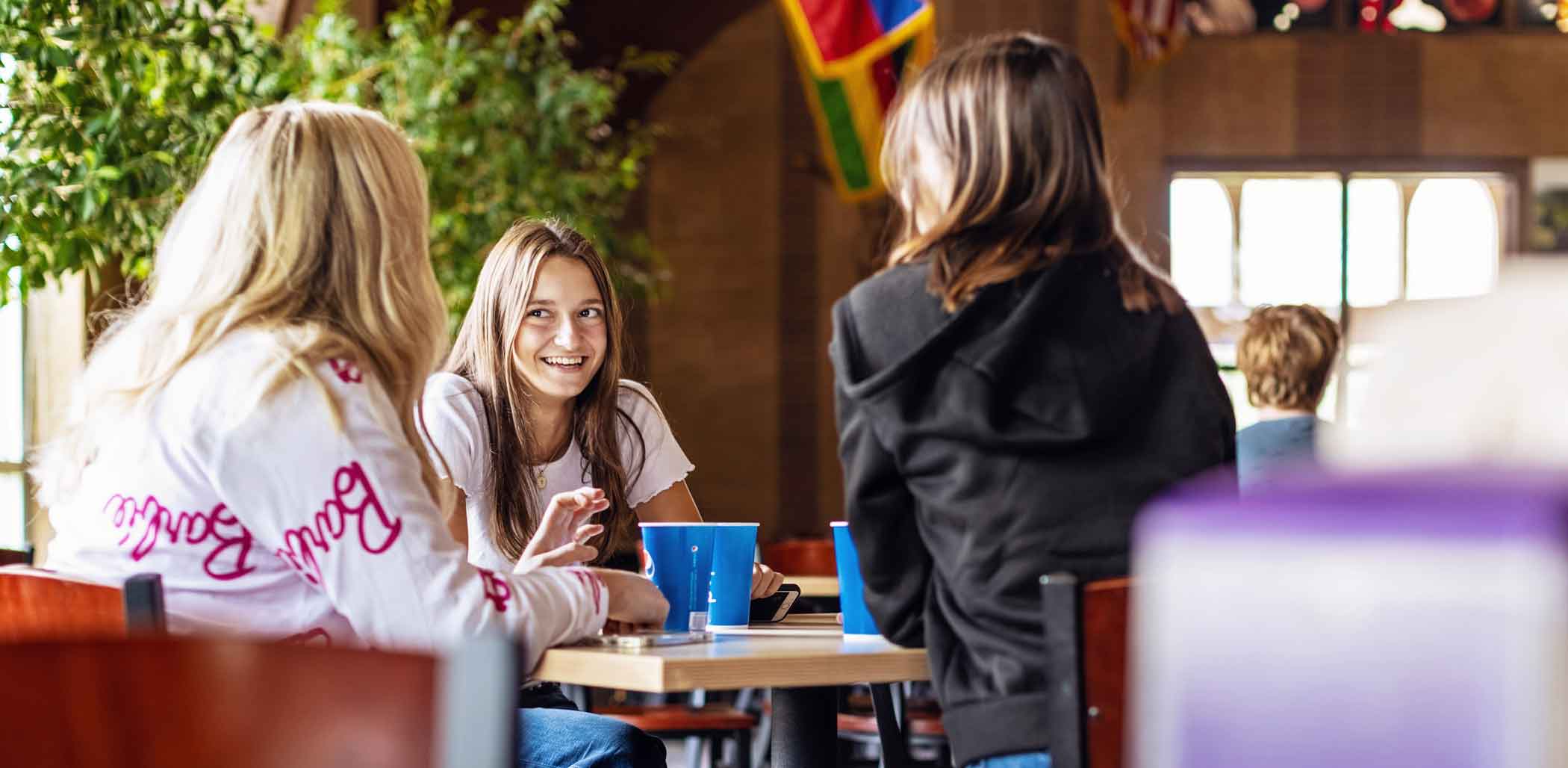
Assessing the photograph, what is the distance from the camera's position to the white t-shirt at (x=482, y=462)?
2.75 meters

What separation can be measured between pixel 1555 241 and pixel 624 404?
10734 mm

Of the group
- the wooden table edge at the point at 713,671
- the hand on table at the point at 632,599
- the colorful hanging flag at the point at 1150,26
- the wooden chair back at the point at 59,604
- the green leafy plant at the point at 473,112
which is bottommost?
the wooden table edge at the point at 713,671

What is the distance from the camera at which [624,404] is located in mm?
3082

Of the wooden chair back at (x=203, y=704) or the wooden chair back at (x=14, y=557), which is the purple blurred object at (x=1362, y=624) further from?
the wooden chair back at (x=14, y=557)

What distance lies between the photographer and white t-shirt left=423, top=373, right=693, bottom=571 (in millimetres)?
2748

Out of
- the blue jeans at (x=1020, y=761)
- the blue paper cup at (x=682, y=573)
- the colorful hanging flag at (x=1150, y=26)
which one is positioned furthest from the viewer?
the colorful hanging flag at (x=1150, y=26)

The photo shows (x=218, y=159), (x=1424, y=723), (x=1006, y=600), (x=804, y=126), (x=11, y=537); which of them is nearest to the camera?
(x=1424, y=723)

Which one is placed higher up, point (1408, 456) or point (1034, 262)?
point (1034, 262)

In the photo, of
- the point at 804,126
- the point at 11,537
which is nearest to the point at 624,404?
the point at 11,537

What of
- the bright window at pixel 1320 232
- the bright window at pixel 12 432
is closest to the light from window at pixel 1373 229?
the bright window at pixel 1320 232

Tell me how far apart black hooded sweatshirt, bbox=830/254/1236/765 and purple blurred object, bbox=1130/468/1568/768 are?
100 cm

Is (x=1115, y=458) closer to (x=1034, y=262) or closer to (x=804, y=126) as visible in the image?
(x=1034, y=262)

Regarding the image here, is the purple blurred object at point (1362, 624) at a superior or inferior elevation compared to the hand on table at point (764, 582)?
superior

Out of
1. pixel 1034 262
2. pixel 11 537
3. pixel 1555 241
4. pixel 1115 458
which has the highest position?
pixel 1555 241
